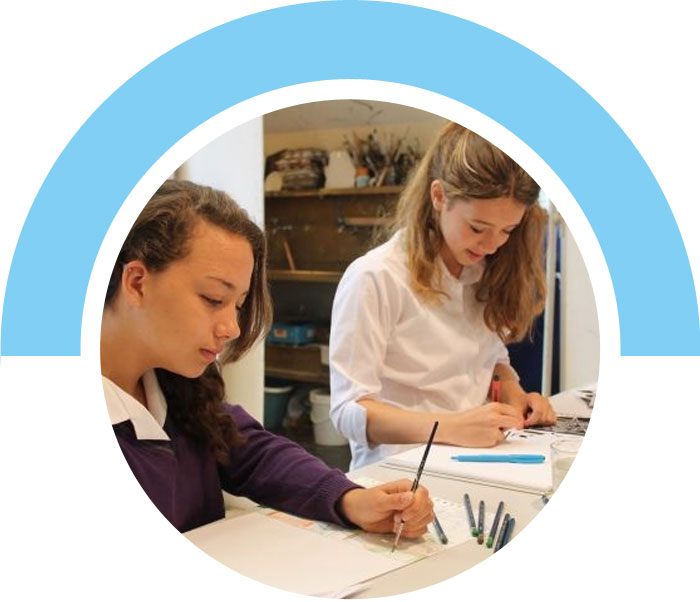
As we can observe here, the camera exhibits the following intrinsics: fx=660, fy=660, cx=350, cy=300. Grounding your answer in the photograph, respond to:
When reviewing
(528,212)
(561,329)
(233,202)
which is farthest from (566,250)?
(233,202)

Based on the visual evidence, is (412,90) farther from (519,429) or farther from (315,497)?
(519,429)

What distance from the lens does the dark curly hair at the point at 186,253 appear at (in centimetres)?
58

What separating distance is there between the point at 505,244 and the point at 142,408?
24.0 inches

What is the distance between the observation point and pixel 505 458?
74 centimetres

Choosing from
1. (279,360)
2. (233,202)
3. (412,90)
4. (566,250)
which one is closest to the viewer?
(412,90)

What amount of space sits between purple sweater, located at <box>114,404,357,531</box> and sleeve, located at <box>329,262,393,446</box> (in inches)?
6.8

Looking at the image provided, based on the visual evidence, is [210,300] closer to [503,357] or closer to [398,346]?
[398,346]

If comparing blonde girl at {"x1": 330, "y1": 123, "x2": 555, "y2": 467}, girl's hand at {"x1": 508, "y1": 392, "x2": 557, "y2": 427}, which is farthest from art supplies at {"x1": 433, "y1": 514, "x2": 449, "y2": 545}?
girl's hand at {"x1": 508, "y1": 392, "x2": 557, "y2": 427}

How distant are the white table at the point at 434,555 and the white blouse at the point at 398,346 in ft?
0.69

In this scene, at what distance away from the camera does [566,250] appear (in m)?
1.34

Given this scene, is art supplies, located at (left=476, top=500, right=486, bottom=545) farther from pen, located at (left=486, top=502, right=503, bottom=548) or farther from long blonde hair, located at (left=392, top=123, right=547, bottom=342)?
long blonde hair, located at (left=392, top=123, right=547, bottom=342)

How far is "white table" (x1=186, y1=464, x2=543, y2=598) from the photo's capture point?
0.47 meters

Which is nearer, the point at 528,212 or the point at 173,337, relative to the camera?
the point at 173,337

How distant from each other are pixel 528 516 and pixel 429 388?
371mm
